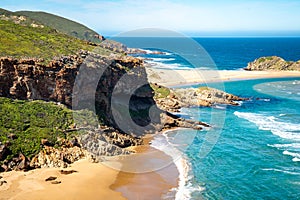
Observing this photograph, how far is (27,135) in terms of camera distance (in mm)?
33438

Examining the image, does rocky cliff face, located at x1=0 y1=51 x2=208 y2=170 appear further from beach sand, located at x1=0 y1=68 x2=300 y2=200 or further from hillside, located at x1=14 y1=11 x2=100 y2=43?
hillside, located at x1=14 y1=11 x2=100 y2=43

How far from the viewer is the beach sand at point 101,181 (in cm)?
2728

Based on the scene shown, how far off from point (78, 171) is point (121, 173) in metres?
4.07

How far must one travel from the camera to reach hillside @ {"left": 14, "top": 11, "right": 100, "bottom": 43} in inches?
5261

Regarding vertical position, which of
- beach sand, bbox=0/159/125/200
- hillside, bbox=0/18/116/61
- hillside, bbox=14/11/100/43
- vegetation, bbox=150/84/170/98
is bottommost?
beach sand, bbox=0/159/125/200

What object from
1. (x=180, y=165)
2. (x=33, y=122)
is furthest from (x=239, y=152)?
(x=33, y=122)

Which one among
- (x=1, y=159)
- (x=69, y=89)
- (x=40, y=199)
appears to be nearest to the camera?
(x=40, y=199)

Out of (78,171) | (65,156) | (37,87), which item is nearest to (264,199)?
(78,171)

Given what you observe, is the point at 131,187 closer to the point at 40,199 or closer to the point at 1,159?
the point at 40,199

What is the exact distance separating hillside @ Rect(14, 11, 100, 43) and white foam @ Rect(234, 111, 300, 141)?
89.6 meters

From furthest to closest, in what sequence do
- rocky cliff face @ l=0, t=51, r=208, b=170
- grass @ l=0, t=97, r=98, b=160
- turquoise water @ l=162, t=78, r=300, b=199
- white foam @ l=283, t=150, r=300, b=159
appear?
white foam @ l=283, t=150, r=300, b=159 → rocky cliff face @ l=0, t=51, r=208, b=170 → grass @ l=0, t=97, r=98, b=160 → turquoise water @ l=162, t=78, r=300, b=199

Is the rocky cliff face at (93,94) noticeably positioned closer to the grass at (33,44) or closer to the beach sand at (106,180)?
the beach sand at (106,180)

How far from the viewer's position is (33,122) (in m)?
35.5

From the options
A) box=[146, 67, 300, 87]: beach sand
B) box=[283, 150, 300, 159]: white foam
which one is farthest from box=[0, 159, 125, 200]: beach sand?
box=[146, 67, 300, 87]: beach sand
